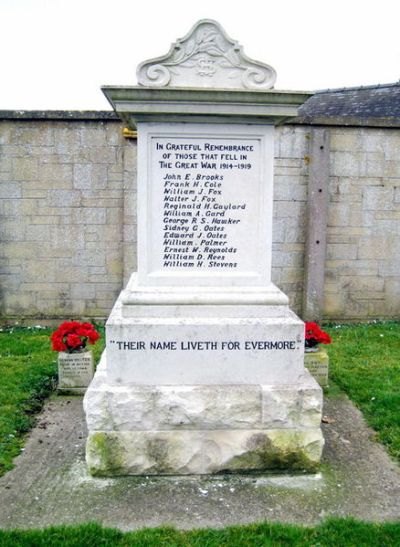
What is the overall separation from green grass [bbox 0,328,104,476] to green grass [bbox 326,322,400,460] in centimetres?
300

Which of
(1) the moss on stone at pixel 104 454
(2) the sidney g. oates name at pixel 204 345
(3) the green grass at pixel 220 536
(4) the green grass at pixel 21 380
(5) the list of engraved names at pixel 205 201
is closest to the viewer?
(3) the green grass at pixel 220 536

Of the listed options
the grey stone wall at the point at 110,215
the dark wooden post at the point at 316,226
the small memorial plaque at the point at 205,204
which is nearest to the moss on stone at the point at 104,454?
the small memorial plaque at the point at 205,204

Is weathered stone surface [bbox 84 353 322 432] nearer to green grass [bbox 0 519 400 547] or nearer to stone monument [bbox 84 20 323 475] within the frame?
stone monument [bbox 84 20 323 475]

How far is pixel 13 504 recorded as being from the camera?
3.33 meters

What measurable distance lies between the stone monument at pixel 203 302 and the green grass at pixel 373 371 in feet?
3.77

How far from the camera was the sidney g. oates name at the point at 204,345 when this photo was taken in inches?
148

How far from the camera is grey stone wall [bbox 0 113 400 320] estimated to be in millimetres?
7914

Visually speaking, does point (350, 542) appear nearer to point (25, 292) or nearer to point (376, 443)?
point (376, 443)

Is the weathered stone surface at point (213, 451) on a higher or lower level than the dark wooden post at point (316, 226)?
lower

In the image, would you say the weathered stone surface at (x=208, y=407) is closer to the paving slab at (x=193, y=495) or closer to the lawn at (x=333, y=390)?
the paving slab at (x=193, y=495)

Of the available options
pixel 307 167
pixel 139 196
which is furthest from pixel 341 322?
pixel 139 196

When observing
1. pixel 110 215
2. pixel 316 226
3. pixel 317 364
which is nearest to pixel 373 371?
pixel 317 364

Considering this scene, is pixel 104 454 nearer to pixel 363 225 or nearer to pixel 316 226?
pixel 316 226

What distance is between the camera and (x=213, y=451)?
371 centimetres
